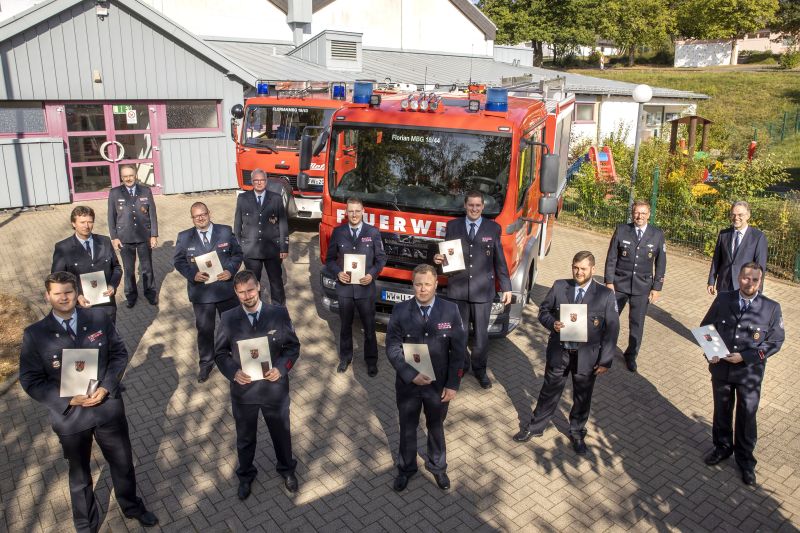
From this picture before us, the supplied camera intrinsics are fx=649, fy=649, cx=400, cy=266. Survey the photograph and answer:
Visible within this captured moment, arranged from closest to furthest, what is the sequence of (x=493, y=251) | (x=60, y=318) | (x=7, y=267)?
(x=60, y=318) < (x=493, y=251) < (x=7, y=267)

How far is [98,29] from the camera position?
49.4 ft

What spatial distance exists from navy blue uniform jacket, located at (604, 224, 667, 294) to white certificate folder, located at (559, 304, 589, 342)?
234cm

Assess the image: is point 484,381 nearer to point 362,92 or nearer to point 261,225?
point 261,225

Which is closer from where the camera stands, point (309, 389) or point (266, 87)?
point (309, 389)

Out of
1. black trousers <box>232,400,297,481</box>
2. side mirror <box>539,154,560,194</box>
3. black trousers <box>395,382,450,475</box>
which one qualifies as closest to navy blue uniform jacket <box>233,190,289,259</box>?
side mirror <box>539,154,560,194</box>

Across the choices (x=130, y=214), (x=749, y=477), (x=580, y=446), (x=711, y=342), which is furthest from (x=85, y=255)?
(x=749, y=477)

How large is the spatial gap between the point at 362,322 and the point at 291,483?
2.36 meters

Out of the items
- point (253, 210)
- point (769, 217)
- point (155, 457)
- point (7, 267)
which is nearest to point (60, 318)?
point (155, 457)

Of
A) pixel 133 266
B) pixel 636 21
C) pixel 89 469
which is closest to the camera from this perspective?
pixel 89 469

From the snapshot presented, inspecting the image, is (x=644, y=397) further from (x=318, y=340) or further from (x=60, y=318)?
(x=60, y=318)

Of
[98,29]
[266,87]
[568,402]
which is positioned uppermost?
[98,29]

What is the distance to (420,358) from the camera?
5.04 metres

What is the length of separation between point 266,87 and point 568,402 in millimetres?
9818

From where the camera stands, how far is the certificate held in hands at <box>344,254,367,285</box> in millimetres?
7125
